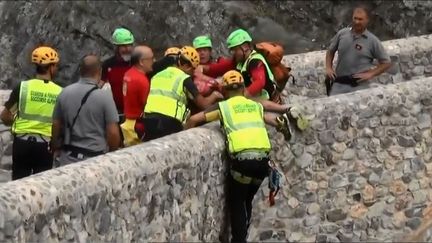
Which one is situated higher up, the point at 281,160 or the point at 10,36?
the point at 10,36

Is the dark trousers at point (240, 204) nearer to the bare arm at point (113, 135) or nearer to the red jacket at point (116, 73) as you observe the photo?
the bare arm at point (113, 135)

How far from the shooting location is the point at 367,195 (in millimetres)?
10875

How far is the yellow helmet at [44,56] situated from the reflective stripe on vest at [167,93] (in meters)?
1.10

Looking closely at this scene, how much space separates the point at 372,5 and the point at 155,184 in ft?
43.1

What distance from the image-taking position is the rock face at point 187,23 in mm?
20094

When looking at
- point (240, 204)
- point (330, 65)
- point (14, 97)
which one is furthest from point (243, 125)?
point (330, 65)

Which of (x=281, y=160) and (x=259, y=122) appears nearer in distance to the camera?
(x=259, y=122)

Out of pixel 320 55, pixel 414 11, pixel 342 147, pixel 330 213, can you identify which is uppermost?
pixel 414 11

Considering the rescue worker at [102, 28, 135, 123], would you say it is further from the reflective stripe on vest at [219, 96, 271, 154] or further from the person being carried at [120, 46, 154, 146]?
the reflective stripe on vest at [219, 96, 271, 154]

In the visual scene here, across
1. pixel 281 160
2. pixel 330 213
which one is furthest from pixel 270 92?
pixel 330 213

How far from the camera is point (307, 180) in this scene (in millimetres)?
10461

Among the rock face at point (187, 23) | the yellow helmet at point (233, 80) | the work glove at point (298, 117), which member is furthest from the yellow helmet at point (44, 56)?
the rock face at point (187, 23)

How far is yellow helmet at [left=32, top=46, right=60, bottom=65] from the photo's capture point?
850cm

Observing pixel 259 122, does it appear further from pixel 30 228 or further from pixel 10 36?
pixel 10 36
